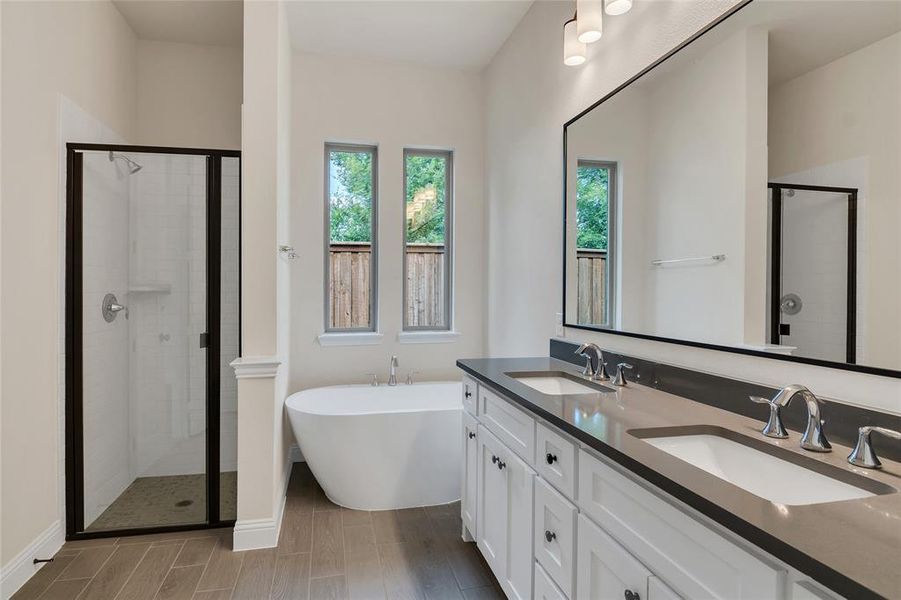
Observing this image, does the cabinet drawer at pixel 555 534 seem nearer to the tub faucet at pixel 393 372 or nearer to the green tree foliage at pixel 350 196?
the tub faucet at pixel 393 372

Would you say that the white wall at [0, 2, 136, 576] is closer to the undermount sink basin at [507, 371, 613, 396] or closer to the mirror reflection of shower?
the mirror reflection of shower

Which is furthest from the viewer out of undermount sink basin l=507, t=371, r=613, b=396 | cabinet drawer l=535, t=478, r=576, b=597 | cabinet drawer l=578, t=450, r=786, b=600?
undermount sink basin l=507, t=371, r=613, b=396

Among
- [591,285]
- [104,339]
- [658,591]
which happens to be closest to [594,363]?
[591,285]

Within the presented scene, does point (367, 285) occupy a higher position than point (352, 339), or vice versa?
point (367, 285)

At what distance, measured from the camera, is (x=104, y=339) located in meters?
2.42

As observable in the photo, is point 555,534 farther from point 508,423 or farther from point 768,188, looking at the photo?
point 768,188

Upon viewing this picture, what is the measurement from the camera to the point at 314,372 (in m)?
3.59

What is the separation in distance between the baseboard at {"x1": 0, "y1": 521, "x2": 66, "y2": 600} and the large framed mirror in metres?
2.58

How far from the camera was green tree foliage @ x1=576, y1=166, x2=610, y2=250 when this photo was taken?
2145 mm

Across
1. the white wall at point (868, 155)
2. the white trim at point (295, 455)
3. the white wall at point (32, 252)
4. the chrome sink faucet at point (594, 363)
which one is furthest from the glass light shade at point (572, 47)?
the white trim at point (295, 455)

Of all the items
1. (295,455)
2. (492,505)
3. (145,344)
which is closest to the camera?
(492,505)

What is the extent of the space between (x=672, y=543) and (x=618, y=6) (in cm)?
180

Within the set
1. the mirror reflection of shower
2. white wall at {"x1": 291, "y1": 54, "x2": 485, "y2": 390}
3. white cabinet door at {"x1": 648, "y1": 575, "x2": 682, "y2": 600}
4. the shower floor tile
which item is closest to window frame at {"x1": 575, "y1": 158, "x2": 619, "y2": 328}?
white cabinet door at {"x1": 648, "y1": 575, "x2": 682, "y2": 600}

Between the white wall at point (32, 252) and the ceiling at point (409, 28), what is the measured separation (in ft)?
4.07
